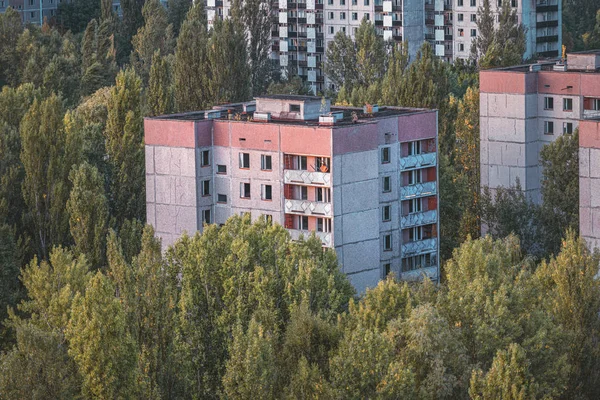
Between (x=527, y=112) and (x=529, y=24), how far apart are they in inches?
1385

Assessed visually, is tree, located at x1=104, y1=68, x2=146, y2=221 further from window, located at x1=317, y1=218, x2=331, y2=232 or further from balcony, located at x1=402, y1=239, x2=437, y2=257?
balcony, located at x1=402, y1=239, x2=437, y2=257

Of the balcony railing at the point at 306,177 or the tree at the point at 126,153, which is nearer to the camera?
the balcony railing at the point at 306,177

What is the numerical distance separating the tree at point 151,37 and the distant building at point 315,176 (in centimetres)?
4076

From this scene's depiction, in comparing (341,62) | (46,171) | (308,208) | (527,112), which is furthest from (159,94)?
(341,62)

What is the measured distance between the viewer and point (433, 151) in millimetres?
55531

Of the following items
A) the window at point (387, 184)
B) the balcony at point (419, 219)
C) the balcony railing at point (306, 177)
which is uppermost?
Answer: the balcony railing at point (306, 177)

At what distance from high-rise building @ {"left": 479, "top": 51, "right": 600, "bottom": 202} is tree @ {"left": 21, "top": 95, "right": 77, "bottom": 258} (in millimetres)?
16884

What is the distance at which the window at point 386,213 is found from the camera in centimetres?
5378

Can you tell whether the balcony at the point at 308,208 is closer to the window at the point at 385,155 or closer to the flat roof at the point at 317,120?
the flat roof at the point at 317,120

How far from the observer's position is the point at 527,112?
64.9 metres

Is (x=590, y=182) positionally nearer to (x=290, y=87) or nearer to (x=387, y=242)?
(x=387, y=242)

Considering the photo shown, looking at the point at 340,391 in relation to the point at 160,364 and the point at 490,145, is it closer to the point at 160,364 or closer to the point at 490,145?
the point at 160,364

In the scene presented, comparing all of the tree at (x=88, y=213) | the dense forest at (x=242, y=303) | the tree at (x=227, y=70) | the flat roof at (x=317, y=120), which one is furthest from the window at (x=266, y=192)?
the tree at (x=227, y=70)

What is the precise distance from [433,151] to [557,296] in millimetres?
11438
